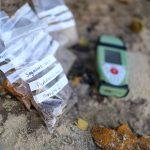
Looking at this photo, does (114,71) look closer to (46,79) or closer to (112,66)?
(112,66)

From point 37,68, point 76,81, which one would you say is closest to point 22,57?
point 37,68

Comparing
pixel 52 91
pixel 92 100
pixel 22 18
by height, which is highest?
pixel 22 18

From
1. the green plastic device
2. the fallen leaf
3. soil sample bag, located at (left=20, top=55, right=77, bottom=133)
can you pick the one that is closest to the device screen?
the green plastic device

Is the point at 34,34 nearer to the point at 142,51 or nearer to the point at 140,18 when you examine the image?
the point at 142,51

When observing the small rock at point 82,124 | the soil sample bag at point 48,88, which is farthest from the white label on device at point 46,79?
the small rock at point 82,124

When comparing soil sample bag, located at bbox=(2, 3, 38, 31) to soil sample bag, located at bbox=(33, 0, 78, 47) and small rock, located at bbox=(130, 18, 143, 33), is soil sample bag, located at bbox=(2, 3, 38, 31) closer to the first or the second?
soil sample bag, located at bbox=(33, 0, 78, 47)

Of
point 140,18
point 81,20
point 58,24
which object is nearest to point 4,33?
point 58,24
